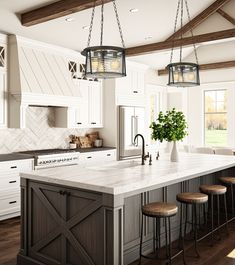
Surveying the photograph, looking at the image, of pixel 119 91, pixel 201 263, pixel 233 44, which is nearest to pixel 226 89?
pixel 233 44

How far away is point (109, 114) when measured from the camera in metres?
7.23

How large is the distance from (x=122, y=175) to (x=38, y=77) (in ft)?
10.2

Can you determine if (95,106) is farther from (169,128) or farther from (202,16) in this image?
(169,128)

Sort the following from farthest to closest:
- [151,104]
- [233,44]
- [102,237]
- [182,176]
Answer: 1. [151,104]
2. [233,44]
3. [182,176]
4. [102,237]

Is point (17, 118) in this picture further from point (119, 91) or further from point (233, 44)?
point (233, 44)

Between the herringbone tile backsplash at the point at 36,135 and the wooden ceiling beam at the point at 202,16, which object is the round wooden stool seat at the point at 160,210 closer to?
the herringbone tile backsplash at the point at 36,135

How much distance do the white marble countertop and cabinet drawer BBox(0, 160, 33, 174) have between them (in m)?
1.68

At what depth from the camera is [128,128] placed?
732 centimetres

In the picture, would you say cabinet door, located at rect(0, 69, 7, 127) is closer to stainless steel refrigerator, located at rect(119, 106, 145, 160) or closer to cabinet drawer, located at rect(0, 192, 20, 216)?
cabinet drawer, located at rect(0, 192, 20, 216)

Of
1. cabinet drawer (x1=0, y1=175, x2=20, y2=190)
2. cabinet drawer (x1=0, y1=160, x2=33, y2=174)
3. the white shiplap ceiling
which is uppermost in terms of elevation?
the white shiplap ceiling

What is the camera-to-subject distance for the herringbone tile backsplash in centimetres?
575

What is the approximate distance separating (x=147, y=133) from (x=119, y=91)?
175 cm

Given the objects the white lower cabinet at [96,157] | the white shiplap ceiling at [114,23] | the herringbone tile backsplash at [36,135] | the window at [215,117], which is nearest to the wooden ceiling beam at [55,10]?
the white shiplap ceiling at [114,23]

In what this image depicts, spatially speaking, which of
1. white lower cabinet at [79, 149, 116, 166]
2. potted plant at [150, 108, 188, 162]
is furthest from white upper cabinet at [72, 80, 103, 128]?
potted plant at [150, 108, 188, 162]
